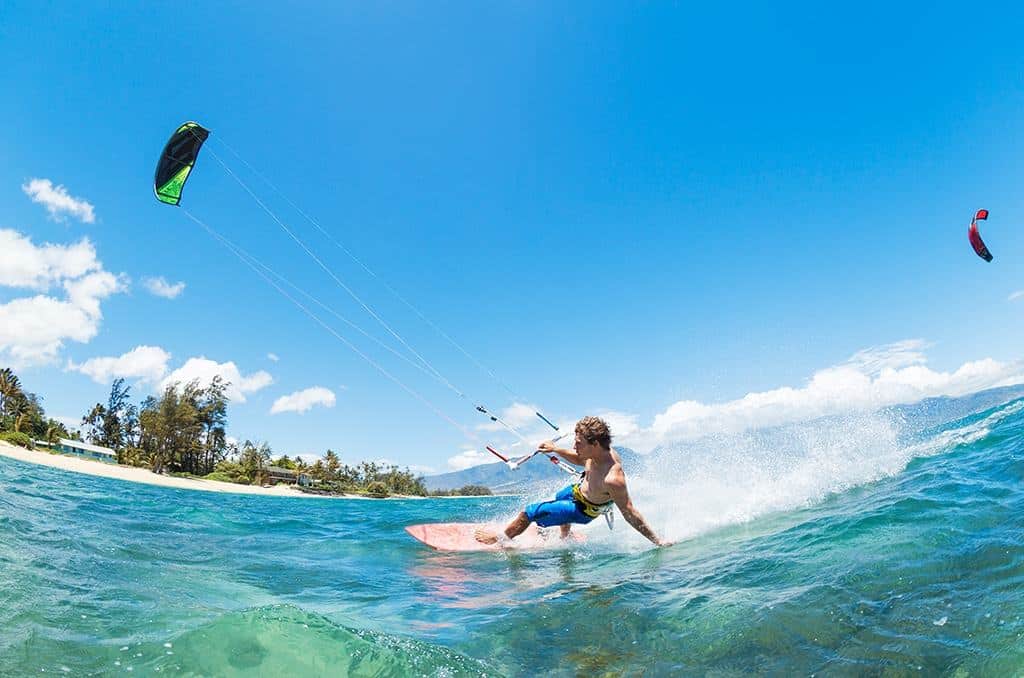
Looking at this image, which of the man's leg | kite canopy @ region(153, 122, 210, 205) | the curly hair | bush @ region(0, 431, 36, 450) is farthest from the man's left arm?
bush @ region(0, 431, 36, 450)

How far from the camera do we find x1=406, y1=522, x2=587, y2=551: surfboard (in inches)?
387

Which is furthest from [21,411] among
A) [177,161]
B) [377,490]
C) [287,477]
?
[177,161]

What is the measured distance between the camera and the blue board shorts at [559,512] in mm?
8531

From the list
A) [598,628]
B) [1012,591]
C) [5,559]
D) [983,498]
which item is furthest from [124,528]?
[983,498]

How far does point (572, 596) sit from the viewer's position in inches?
222

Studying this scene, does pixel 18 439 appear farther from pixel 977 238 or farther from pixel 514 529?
pixel 977 238

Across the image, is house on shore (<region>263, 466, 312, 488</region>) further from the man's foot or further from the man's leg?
the man's leg

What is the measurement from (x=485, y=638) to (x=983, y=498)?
705 cm

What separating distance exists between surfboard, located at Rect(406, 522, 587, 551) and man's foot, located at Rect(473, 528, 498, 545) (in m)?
0.07

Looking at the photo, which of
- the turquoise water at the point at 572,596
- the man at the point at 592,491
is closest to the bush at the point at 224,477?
the turquoise water at the point at 572,596

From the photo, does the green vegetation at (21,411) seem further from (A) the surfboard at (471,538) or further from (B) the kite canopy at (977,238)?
(B) the kite canopy at (977,238)

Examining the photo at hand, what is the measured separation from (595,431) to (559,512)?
5.63 feet

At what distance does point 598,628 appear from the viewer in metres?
4.48

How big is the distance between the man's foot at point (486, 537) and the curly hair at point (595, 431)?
341cm
